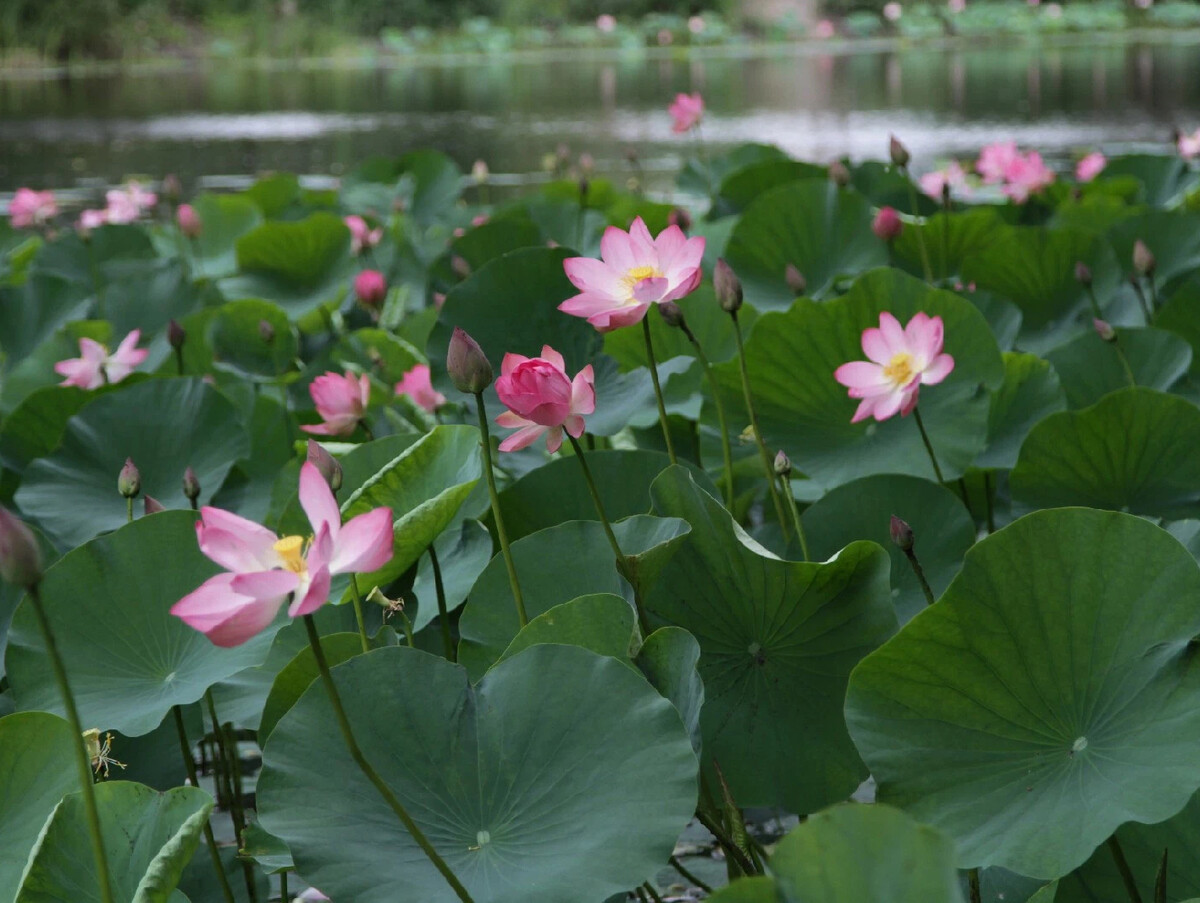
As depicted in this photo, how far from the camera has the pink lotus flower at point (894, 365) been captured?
0.93 m

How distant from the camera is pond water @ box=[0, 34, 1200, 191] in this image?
614cm

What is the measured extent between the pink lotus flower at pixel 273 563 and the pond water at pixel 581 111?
182 inches

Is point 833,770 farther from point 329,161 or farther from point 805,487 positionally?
point 329,161

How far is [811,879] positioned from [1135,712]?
11.1 inches

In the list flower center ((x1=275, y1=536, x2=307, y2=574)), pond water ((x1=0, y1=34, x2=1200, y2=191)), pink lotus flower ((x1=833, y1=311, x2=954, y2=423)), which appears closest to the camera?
flower center ((x1=275, y1=536, x2=307, y2=574))

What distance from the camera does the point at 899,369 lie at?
3.17ft

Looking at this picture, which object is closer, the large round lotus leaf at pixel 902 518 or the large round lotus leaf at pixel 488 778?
the large round lotus leaf at pixel 488 778

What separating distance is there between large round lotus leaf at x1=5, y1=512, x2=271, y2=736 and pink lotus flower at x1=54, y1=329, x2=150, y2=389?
0.51 meters

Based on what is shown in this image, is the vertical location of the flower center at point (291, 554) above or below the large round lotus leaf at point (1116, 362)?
above

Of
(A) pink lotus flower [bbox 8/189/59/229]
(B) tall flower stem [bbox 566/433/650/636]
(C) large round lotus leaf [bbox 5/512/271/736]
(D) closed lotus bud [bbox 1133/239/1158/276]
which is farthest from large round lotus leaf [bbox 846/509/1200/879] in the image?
(A) pink lotus flower [bbox 8/189/59/229]

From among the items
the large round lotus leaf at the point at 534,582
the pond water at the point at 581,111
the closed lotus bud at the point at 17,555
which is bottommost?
the pond water at the point at 581,111

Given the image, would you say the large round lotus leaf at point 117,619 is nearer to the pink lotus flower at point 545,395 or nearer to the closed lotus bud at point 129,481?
the closed lotus bud at point 129,481

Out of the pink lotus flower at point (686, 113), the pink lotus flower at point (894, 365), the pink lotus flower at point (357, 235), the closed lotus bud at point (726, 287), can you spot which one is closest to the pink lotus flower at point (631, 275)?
the closed lotus bud at point (726, 287)

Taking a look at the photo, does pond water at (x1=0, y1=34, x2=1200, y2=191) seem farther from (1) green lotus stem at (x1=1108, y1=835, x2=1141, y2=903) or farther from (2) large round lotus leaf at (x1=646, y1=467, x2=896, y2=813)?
(1) green lotus stem at (x1=1108, y1=835, x2=1141, y2=903)
